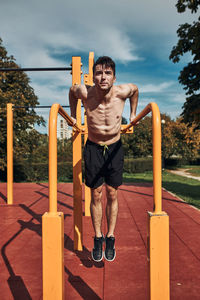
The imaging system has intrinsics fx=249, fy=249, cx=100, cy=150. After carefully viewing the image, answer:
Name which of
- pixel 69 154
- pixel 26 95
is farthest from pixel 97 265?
pixel 69 154

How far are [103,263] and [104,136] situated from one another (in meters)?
1.23

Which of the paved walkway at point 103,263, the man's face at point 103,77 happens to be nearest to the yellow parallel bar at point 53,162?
the man's face at point 103,77

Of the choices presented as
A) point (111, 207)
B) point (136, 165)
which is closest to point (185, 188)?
point (111, 207)

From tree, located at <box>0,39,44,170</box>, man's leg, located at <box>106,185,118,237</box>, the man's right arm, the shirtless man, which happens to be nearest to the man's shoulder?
the shirtless man

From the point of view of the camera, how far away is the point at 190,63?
6582 millimetres

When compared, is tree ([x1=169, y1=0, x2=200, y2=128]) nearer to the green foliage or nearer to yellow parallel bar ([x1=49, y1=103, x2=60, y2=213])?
yellow parallel bar ([x1=49, y1=103, x2=60, y2=213])

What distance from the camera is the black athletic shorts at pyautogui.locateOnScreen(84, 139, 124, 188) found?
1921 millimetres

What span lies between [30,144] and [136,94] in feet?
40.2

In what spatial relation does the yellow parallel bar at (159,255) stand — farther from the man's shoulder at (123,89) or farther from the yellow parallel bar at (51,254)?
the man's shoulder at (123,89)

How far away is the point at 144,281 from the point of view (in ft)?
6.41

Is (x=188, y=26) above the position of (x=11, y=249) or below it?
above

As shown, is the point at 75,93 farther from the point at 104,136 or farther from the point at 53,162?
the point at 53,162

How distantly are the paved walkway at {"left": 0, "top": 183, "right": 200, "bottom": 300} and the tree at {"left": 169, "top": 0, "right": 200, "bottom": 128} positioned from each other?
3018mm

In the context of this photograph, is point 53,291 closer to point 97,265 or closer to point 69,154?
point 97,265
